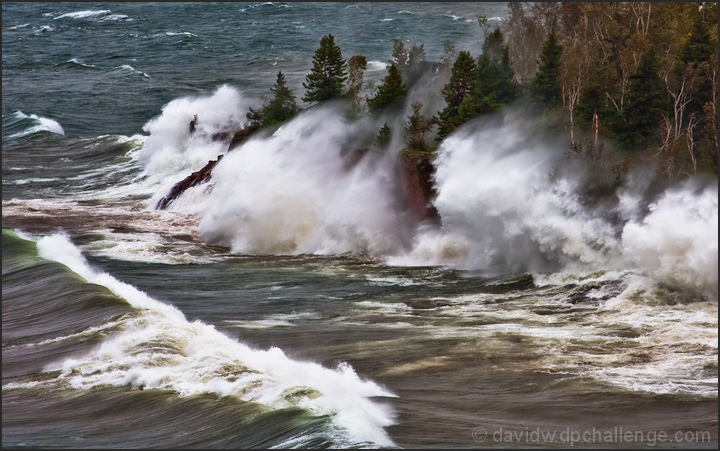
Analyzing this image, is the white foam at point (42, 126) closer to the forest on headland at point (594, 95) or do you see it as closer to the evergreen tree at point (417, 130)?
the forest on headland at point (594, 95)

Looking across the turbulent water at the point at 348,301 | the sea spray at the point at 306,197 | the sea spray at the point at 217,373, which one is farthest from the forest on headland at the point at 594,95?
the sea spray at the point at 217,373

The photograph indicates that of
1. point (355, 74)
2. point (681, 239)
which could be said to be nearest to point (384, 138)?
point (355, 74)

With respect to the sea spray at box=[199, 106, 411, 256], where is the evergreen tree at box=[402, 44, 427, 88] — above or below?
above

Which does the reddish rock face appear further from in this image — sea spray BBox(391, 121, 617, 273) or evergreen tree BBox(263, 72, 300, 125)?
evergreen tree BBox(263, 72, 300, 125)

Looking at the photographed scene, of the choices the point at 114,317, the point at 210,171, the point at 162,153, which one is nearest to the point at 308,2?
the point at 162,153

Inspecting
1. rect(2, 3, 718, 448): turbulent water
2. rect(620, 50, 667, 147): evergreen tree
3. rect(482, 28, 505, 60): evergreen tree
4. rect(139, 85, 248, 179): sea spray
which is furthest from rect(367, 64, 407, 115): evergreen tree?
rect(139, 85, 248, 179): sea spray

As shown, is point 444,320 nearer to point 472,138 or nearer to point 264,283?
point 264,283

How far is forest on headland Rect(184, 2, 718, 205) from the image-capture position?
2853 cm

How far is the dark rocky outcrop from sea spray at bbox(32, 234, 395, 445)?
17.8 m

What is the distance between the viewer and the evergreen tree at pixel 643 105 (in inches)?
1158

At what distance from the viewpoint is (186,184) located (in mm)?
40469

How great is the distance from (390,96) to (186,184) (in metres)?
8.42

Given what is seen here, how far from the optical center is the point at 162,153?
159 feet

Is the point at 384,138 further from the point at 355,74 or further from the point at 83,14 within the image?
the point at 83,14
